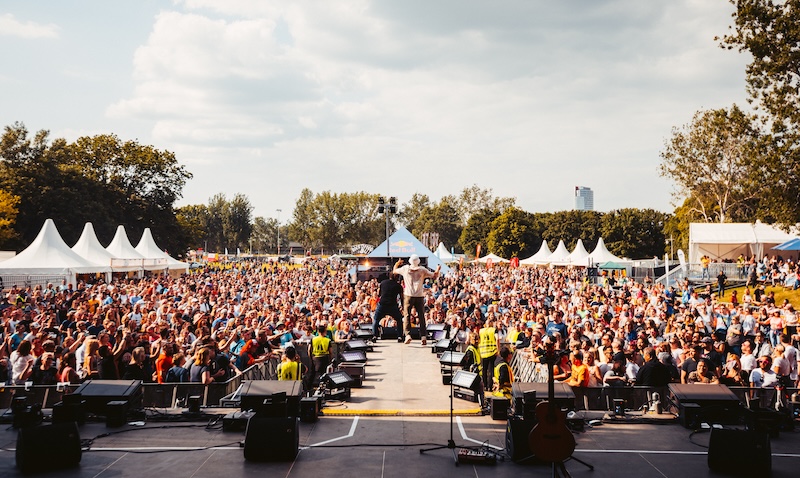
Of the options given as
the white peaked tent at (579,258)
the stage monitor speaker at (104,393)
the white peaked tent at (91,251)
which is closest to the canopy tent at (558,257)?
the white peaked tent at (579,258)

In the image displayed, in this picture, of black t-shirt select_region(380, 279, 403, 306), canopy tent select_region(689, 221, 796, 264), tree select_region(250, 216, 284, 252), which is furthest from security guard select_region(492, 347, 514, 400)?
tree select_region(250, 216, 284, 252)

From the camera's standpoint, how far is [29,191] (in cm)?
4984

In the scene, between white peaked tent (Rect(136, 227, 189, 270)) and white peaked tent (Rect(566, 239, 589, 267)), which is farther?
white peaked tent (Rect(566, 239, 589, 267))

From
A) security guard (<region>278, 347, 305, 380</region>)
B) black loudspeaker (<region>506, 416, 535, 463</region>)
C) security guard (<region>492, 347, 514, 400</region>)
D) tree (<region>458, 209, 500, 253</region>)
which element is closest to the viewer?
black loudspeaker (<region>506, 416, 535, 463</region>)

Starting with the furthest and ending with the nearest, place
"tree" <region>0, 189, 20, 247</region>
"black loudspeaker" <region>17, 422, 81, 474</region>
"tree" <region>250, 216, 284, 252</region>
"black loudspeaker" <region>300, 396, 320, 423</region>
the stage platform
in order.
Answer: "tree" <region>250, 216, 284, 252</region> < "tree" <region>0, 189, 20, 247</region> < "black loudspeaker" <region>300, 396, 320, 423</region> < the stage platform < "black loudspeaker" <region>17, 422, 81, 474</region>

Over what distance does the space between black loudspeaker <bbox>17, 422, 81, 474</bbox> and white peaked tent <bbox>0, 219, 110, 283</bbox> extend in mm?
22034

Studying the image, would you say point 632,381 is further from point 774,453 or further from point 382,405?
point 382,405

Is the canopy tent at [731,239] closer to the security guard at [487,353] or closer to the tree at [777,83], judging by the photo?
the tree at [777,83]

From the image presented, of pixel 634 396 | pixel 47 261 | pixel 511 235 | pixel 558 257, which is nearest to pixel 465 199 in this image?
pixel 511 235

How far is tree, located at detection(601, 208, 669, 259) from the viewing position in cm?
8481

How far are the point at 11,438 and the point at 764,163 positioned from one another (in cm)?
2614

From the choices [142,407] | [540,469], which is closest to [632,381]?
[540,469]

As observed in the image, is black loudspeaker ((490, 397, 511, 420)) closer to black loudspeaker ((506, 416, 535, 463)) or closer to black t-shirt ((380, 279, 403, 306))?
black loudspeaker ((506, 416, 535, 463))

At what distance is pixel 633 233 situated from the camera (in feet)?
278
